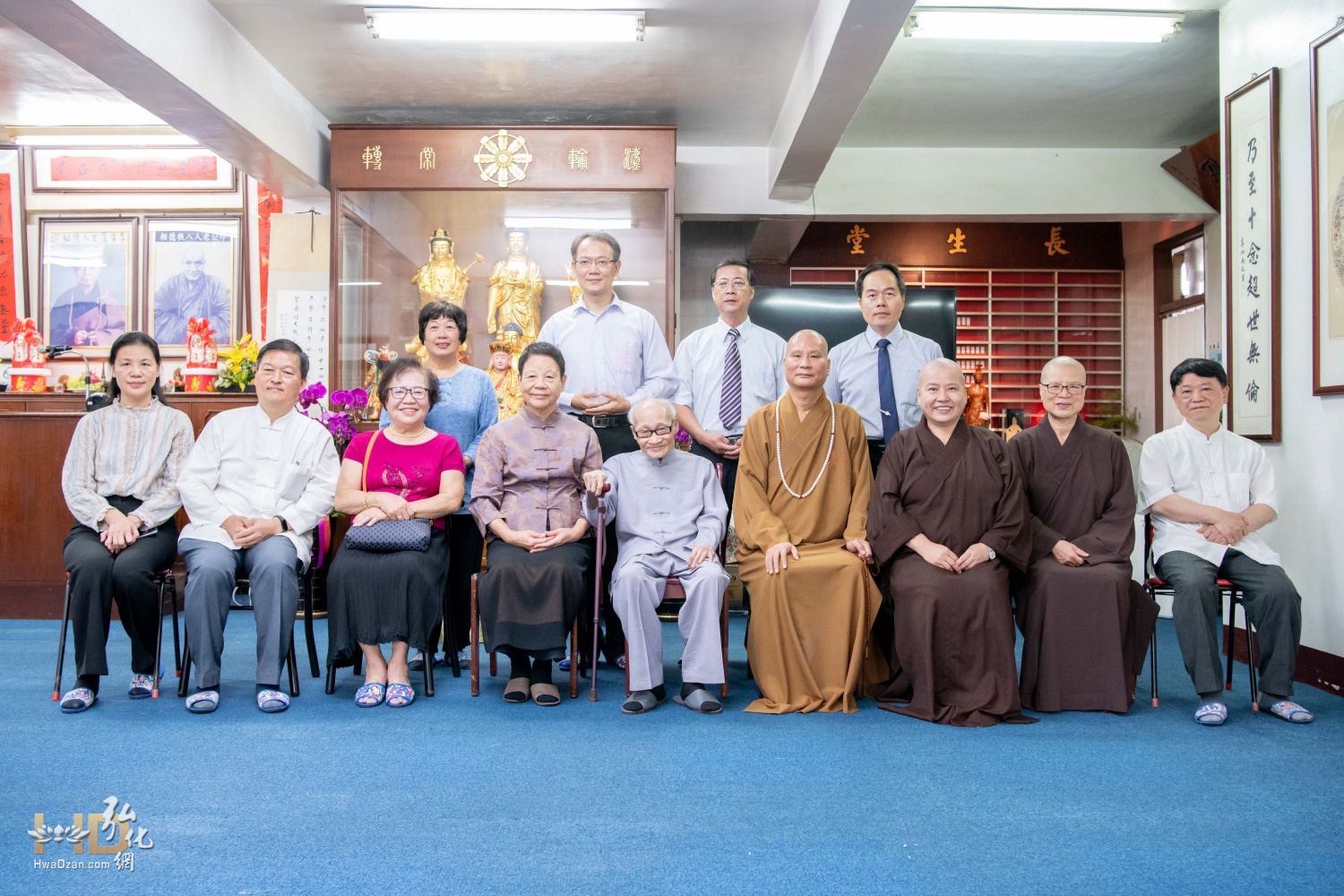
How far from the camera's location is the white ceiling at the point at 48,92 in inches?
203

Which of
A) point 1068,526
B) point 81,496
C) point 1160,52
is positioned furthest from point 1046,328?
point 81,496

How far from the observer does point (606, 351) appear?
417cm

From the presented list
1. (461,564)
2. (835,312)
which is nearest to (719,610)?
(461,564)

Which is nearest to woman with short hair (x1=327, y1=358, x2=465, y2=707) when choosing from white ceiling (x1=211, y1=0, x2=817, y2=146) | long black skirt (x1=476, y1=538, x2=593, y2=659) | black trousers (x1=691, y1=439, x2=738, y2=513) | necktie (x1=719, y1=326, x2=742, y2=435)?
long black skirt (x1=476, y1=538, x2=593, y2=659)

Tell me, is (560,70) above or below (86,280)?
above

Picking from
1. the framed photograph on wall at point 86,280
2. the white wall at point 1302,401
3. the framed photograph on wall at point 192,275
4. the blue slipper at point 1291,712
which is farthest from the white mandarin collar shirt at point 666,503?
the framed photograph on wall at point 86,280

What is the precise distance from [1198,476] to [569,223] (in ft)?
13.2

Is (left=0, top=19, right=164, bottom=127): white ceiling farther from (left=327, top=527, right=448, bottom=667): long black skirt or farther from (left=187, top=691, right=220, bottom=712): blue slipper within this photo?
(left=187, top=691, right=220, bottom=712): blue slipper

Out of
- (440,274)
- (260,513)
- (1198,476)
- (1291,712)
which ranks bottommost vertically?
(1291,712)

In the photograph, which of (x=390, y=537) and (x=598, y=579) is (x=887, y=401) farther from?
(x=390, y=537)

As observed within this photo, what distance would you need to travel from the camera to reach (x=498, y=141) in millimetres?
5941

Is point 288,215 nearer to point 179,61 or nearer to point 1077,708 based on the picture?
point 179,61

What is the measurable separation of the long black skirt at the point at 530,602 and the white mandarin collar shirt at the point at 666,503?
0.27 m

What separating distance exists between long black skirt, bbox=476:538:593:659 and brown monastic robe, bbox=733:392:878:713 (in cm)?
65
